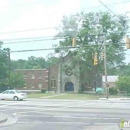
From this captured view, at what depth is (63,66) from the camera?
7631 centimetres

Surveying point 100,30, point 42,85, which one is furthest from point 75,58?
point 42,85

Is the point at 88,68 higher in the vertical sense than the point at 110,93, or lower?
higher

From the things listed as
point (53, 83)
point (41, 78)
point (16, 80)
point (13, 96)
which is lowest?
point (13, 96)

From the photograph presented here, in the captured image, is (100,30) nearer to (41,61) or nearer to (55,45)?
(55,45)

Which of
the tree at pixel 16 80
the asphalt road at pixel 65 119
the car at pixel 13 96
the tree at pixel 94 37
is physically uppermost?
the tree at pixel 94 37

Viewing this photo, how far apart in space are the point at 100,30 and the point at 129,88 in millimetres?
12770

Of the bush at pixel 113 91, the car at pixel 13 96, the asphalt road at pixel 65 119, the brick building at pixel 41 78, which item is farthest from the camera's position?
the brick building at pixel 41 78

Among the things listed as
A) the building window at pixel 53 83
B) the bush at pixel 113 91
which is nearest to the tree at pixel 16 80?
the building window at pixel 53 83

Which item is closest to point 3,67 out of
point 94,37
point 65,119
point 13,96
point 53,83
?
point 53,83

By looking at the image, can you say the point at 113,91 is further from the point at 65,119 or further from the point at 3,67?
the point at 65,119

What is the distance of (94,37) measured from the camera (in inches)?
2709

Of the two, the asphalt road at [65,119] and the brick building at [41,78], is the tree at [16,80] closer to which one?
the brick building at [41,78]

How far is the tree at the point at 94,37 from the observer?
67.4 m

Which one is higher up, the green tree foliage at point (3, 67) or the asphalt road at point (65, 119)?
the green tree foliage at point (3, 67)
